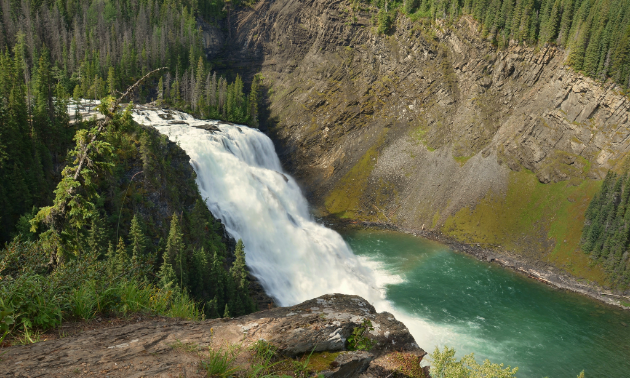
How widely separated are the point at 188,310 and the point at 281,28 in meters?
90.4

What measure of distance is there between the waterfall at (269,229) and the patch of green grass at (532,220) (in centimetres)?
2233

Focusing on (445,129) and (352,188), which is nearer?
(352,188)

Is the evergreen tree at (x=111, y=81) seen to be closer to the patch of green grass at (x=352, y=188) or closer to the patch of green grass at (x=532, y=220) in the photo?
the patch of green grass at (x=352, y=188)

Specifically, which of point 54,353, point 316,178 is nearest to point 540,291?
point 316,178

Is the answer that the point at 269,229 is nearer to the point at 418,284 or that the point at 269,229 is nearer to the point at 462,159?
the point at 418,284

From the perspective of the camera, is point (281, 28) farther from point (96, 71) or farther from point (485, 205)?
point (485, 205)

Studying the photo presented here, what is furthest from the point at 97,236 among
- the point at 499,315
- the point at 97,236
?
the point at 499,315

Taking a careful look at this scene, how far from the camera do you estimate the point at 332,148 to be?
7119 centimetres

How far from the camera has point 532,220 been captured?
5462cm

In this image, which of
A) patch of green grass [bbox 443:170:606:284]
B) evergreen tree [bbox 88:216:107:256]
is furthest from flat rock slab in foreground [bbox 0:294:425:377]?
patch of green grass [bbox 443:170:606:284]

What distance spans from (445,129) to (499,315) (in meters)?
37.9

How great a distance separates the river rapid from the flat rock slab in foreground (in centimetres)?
2513

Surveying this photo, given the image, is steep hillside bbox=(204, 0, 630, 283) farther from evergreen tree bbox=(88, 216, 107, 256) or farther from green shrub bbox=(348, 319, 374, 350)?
green shrub bbox=(348, 319, 374, 350)

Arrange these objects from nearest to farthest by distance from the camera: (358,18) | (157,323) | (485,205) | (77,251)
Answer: (157,323) → (77,251) → (485,205) → (358,18)
